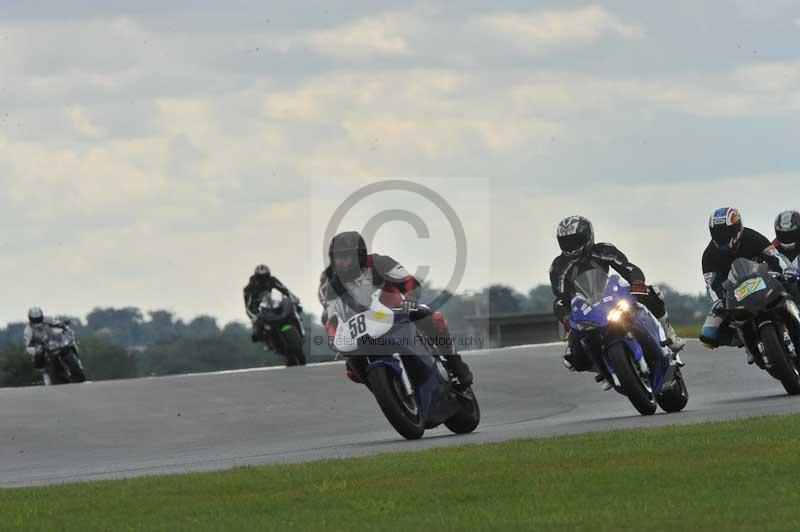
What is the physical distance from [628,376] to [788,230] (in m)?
5.31

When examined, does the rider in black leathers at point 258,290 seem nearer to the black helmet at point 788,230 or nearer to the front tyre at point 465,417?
the black helmet at point 788,230

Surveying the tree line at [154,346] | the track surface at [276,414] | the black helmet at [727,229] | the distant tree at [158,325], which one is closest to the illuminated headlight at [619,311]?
the track surface at [276,414]

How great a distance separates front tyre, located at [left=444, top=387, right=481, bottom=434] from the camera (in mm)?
16559

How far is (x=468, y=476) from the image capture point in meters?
11.7

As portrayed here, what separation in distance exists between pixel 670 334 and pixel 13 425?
7807mm

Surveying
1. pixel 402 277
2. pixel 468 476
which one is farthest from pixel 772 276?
pixel 468 476

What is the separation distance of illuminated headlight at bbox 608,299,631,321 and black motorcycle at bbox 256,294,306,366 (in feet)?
55.9

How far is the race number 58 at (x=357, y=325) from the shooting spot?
15.4 m

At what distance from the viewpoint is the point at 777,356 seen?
17.8 meters

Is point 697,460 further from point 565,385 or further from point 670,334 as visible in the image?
point 565,385

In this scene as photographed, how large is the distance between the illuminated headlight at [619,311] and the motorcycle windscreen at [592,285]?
187 mm

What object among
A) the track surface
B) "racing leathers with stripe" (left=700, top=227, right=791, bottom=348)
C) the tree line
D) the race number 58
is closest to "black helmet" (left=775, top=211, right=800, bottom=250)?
the track surface

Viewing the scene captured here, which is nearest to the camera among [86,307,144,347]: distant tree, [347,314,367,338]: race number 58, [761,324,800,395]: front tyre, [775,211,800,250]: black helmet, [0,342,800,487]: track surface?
[347,314,367,338]: race number 58

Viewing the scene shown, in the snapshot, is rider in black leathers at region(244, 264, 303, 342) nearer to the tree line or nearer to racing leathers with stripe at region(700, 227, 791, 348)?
racing leathers with stripe at region(700, 227, 791, 348)
